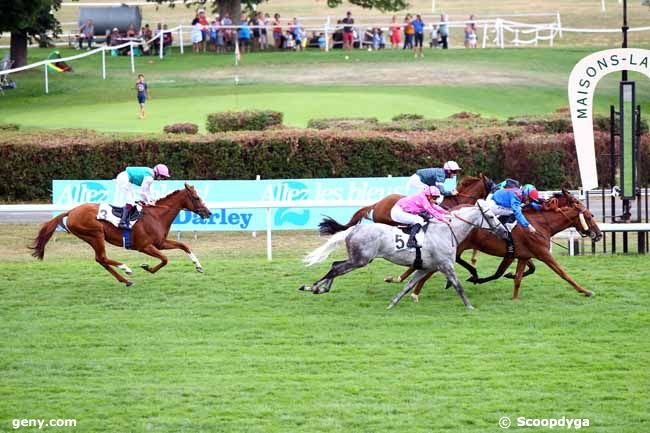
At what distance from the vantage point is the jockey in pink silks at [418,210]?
38.8ft

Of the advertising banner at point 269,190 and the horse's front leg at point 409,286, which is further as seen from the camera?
the advertising banner at point 269,190

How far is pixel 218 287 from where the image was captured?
1316 centimetres

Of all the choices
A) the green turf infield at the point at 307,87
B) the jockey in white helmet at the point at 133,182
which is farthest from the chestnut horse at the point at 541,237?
the green turf infield at the point at 307,87

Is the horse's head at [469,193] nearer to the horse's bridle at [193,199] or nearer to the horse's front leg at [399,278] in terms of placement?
the horse's front leg at [399,278]

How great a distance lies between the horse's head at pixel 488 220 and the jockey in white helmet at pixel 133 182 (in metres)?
3.77

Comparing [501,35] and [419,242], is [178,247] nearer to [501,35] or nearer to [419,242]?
[419,242]

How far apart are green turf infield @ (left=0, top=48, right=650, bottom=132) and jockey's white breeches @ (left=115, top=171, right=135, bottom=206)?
1243 cm

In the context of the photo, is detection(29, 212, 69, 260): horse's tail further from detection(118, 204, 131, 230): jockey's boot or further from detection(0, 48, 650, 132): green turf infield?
detection(0, 48, 650, 132): green turf infield

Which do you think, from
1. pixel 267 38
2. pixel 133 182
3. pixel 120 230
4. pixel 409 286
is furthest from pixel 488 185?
pixel 267 38

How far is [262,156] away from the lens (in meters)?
20.0

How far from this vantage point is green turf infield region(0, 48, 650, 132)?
2803 cm

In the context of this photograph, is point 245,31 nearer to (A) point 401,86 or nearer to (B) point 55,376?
(A) point 401,86

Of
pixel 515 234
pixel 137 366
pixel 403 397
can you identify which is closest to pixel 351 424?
pixel 403 397

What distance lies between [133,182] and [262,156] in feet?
22.7
